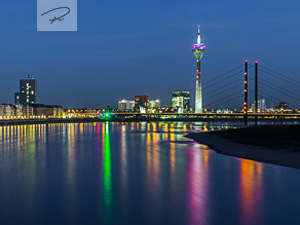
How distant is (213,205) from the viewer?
1093 centimetres

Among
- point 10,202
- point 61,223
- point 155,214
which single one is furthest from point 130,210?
point 10,202

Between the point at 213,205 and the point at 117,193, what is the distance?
374 centimetres

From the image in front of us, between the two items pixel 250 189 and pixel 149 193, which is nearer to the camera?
pixel 149 193

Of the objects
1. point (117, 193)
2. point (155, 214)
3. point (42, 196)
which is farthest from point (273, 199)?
point (42, 196)

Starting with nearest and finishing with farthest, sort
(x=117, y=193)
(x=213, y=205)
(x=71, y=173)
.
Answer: (x=213, y=205) → (x=117, y=193) → (x=71, y=173)

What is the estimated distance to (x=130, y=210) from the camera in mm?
10367

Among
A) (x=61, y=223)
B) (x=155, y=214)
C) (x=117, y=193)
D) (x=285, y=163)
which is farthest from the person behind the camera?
(x=285, y=163)

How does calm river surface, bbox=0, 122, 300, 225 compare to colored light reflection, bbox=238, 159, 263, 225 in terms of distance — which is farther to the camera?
colored light reflection, bbox=238, 159, 263, 225

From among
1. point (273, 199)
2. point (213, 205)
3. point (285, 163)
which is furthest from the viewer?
point (285, 163)

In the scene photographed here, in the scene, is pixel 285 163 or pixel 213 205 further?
pixel 285 163

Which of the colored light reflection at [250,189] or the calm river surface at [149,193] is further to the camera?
the colored light reflection at [250,189]

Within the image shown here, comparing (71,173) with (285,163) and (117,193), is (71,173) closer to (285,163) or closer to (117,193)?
(117,193)

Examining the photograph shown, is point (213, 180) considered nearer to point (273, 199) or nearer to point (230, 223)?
Answer: point (273, 199)

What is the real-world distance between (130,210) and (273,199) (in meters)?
5.20
